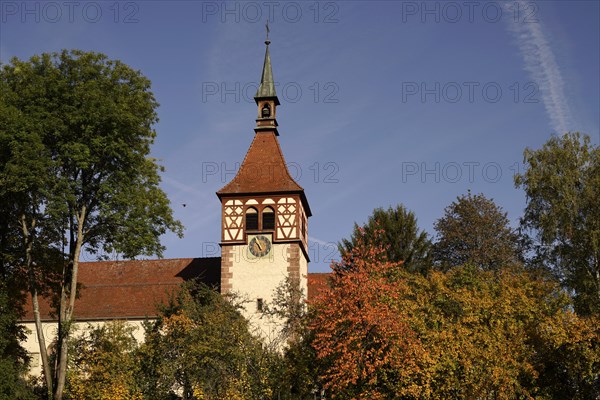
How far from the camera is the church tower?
119 feet

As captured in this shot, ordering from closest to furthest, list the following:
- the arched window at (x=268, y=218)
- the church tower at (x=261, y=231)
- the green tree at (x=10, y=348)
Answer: the green tree at (x=10, y=348) → the church tower at (x=261, y=231) → the arched window at (x=268, y=218)

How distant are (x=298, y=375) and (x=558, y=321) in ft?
29.2

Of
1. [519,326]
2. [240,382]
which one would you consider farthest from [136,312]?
[519,326]

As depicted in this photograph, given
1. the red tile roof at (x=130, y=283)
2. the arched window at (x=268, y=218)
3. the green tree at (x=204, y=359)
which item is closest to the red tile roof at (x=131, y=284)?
the red tile roof at (x=130, y=283)

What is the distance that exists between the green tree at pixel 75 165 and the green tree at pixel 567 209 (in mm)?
16705

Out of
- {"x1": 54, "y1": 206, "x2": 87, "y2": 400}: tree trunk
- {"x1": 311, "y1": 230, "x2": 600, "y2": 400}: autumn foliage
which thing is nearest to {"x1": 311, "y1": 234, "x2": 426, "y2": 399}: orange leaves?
{"x1": 311, "y1": 230, "x2": 600, "y2": 400}: autumn foliage

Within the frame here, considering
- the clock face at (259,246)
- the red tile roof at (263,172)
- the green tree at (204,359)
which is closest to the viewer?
the green tree at (204,359)

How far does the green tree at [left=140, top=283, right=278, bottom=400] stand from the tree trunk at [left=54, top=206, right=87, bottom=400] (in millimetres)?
2786

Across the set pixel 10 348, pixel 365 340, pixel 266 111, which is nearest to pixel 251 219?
pixel 266 111

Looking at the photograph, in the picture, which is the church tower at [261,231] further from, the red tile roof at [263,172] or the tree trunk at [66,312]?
the tree trunk at [66,312]

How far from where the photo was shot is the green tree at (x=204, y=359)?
2712cm

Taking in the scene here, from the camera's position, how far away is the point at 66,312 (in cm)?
2978

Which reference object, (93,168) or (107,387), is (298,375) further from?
(93,168)

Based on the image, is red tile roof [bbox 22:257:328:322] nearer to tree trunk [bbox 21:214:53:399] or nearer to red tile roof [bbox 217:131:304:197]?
red tile roof [bbox 217:131:304:197]
